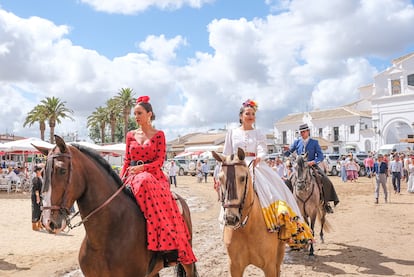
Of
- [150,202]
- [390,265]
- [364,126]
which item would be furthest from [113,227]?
[364,126]

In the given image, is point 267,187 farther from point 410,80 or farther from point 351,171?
point 410,80

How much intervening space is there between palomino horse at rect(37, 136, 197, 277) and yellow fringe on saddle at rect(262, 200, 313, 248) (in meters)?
1.63

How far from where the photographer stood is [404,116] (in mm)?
49719

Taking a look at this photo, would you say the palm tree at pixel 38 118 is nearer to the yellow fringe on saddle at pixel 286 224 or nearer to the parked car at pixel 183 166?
the parked car at pixel 183 166

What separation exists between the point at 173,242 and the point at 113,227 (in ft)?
2.22

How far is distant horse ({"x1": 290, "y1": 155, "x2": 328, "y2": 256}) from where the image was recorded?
26.7ft

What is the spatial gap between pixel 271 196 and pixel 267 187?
131 millimetres

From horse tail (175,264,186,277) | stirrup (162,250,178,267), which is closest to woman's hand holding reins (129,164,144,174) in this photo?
stirrup (162,250,178,267)

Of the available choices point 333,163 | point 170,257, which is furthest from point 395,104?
point 170,257

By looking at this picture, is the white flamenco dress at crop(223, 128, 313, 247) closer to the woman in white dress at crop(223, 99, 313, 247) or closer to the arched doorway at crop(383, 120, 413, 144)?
the woman in white dress at crop(223, 99, 313, 247)

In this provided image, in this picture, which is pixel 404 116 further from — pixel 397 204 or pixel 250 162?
pixel 250 162

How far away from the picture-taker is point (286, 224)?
4.83 metres

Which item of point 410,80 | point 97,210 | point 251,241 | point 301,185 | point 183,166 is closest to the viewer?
point 97,210

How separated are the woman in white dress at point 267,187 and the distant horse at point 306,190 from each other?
2.92 metres
